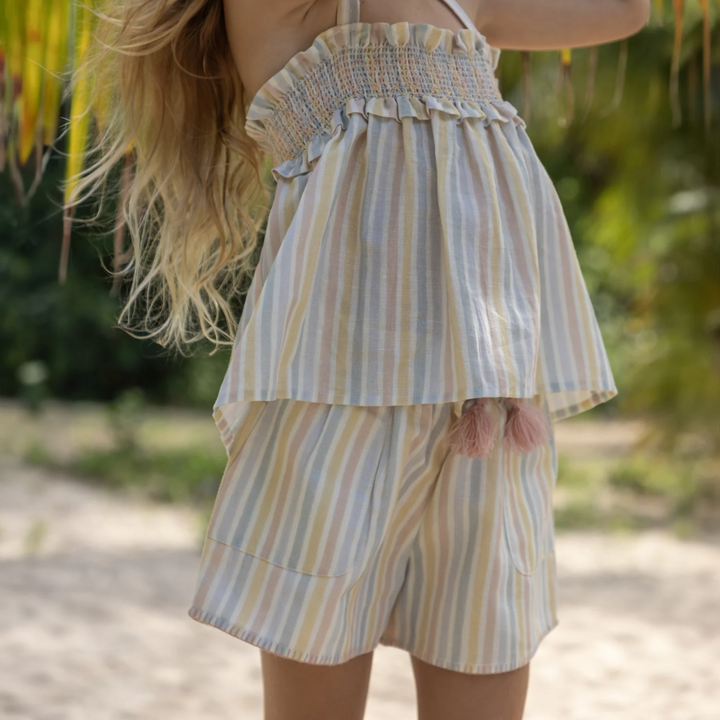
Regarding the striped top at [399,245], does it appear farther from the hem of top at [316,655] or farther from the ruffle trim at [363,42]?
the hem of top at [316,655]

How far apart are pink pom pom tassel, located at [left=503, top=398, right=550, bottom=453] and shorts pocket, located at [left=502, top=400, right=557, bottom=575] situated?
0.01 meters

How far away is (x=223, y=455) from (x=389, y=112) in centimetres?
394

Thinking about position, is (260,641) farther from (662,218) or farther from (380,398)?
(662,218)

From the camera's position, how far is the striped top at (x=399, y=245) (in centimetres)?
86

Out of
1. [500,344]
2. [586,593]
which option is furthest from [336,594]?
[586,593]

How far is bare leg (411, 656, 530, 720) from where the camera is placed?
35.5 inches

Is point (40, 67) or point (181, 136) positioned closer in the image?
point (181, 136)

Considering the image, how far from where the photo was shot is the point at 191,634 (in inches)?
101

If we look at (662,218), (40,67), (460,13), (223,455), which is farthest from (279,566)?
(223,455)

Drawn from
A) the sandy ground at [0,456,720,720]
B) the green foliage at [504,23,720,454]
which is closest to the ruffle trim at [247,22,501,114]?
the sandy ground at [0,456,720,720]

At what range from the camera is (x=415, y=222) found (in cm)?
87

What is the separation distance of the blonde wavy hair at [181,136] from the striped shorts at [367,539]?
307 mm

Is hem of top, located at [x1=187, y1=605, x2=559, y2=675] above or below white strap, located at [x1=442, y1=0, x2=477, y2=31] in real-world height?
below

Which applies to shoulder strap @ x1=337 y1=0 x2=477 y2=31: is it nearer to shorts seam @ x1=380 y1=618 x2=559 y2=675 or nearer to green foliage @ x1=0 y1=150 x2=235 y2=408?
shorts seam @ x1=380 y1=618 x2=559 y2=675
